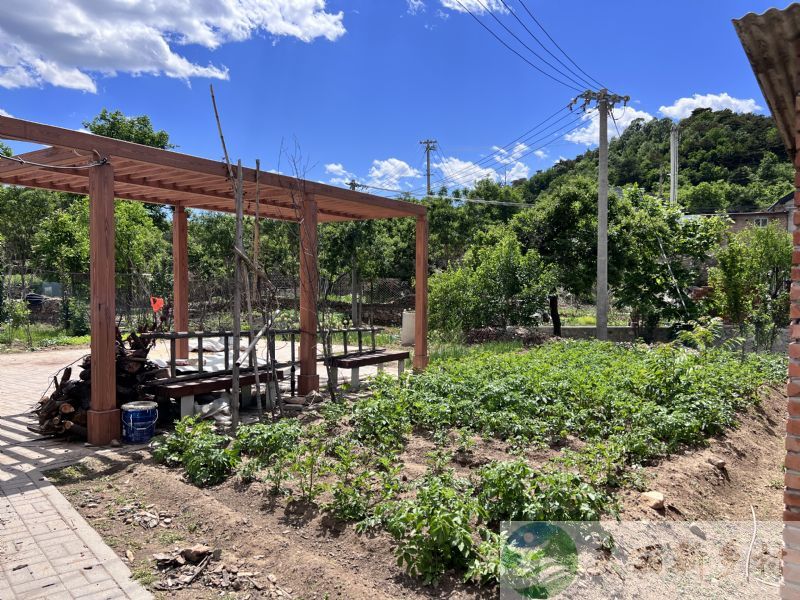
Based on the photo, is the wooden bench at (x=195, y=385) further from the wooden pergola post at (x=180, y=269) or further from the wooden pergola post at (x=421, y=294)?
the wooden pergola post at (x=421, y=294)

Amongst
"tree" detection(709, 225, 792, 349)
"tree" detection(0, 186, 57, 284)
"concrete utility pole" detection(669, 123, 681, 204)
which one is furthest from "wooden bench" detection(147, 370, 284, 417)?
"concrete utility pole" detection(669, 123, 681, 204)

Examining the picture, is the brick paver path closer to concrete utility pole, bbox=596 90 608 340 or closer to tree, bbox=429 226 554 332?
tree, bbox=429 226 554 332

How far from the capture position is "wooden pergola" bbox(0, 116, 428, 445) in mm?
5609

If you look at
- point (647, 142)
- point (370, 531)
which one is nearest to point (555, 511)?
point (370, 531)

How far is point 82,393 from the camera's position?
6.08 meters

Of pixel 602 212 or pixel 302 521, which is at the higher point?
pixel 602 212

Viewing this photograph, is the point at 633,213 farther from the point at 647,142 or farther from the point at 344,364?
the point at 647,142

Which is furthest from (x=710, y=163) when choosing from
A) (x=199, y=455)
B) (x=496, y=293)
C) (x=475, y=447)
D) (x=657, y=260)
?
(x=199, y=455)

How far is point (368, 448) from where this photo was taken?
4730mm

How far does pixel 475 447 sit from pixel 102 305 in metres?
3.92

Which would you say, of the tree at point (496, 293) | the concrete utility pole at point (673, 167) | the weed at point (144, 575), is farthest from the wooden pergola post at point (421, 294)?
the concrete utility pole at point (673, 167)

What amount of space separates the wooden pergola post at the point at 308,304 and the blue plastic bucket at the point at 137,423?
2531 millimetres

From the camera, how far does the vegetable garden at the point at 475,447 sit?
318cm

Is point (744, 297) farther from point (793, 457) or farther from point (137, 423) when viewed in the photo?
point (137, 423)
